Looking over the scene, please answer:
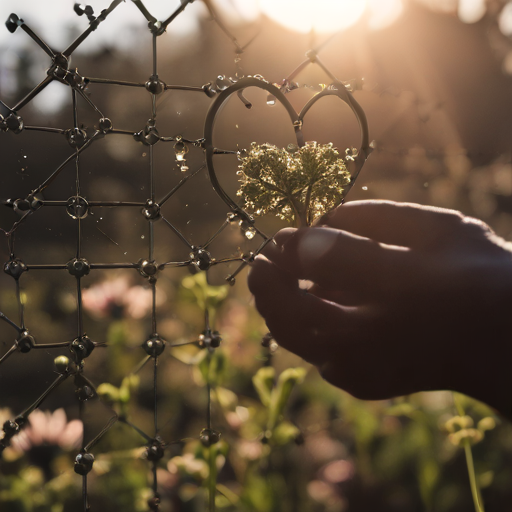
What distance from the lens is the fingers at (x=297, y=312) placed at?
40 centimetres

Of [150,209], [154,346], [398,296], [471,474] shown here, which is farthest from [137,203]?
[471,474]

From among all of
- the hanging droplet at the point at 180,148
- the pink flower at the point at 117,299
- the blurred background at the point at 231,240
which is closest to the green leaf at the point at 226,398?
the blurred background at the point at 231,240

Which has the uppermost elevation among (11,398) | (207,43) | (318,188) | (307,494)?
(207,43)

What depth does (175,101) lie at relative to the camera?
1.35 feet

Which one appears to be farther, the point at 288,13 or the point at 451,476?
the point at 451,476

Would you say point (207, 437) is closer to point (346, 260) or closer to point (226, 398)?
point (226, 398)

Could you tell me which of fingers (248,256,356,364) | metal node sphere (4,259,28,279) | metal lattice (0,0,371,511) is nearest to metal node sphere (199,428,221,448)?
metal lattice (0,0,371,511)

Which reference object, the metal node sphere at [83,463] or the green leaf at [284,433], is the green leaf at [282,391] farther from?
the metal node sphere at [83,463]

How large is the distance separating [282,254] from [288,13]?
23cm

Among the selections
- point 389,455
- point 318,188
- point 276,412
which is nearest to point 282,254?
point 318,188

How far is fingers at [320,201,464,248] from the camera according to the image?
392 mm

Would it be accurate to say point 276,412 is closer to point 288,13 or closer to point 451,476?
point 451,476

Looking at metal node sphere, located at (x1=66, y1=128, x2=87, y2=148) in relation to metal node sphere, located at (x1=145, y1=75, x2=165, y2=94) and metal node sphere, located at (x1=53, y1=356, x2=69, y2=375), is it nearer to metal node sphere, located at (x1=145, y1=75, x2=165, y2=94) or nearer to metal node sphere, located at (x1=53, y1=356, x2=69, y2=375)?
metal node sphere, located at (x1=145, y1=75, x2=165, y2=94)

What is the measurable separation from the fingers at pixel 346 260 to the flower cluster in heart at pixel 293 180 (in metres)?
0.03
